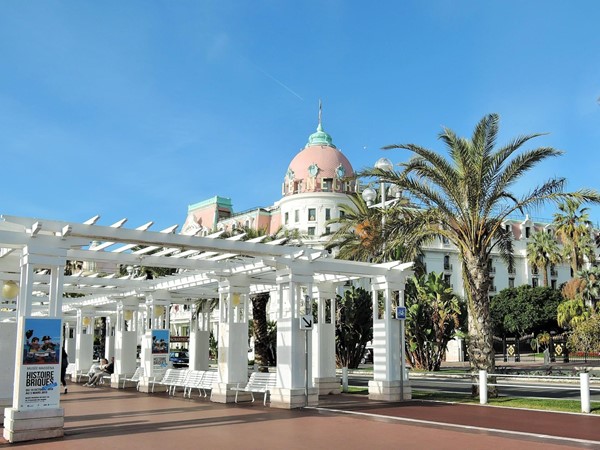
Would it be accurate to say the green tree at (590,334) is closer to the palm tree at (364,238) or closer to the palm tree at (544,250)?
the palm tree at (364,238)

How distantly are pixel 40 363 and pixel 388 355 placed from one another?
382 inches

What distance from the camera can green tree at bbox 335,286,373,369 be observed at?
3497cm

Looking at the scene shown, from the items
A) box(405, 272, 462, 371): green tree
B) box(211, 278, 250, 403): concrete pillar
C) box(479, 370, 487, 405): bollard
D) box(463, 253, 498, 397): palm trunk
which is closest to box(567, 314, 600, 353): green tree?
box(405, 272, 462, 371): green tree

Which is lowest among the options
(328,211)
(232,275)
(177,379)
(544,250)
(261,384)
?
(177,379)

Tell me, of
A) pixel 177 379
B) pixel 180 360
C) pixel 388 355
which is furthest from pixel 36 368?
pixel 180 360

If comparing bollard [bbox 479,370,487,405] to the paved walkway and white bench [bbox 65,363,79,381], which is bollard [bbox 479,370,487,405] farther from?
white bench [bbox 65,363,79,381]

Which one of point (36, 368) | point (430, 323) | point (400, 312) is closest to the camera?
point (36, 368)

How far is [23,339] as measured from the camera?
40.6 ft

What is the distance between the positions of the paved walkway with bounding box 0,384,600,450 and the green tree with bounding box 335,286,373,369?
1666cm

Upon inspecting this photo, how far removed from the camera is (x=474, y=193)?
720 inches

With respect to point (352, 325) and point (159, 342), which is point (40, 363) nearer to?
point (159, 342)

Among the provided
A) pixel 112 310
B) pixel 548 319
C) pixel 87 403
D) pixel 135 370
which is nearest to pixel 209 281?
pixel 87 403

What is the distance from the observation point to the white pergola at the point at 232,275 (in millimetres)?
13102

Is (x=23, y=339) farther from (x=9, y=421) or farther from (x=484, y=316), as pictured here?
(x=484, y=316)
